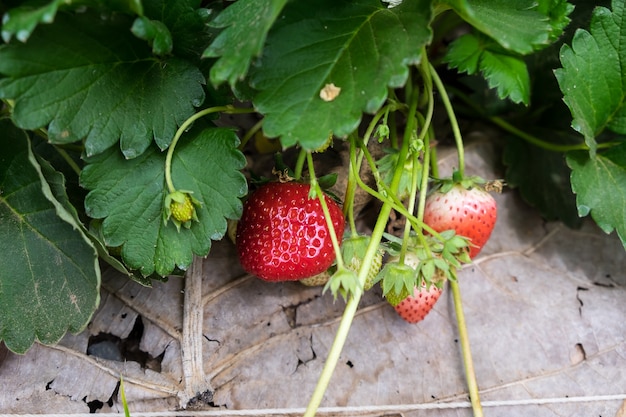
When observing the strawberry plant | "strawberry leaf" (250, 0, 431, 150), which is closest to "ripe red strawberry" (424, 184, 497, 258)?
the strawberry plant

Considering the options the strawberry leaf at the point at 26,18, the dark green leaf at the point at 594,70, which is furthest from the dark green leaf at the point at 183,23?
the dark green leaf at the point at 594,70

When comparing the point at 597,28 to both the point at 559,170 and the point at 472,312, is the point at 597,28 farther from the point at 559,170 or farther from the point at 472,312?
the point at 472,312

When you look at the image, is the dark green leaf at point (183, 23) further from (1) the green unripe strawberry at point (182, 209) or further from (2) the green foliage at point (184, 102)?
(1) the green unripe strawberry at point (182, 209)

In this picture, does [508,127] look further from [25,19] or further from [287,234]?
[25,19]

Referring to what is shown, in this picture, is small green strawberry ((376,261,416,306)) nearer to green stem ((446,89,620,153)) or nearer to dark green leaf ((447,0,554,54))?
dark green leaf ((447,0,554,54))

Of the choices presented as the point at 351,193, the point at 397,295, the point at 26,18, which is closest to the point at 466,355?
the point at 397,295

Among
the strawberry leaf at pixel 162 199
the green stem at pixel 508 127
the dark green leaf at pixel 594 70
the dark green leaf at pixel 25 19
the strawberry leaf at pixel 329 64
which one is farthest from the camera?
the green stem at pixel 508 127

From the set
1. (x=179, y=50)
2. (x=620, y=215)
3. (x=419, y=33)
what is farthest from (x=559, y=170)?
(x=179, y=50)
